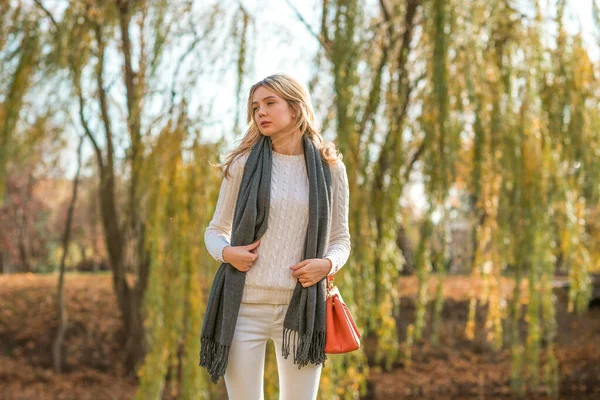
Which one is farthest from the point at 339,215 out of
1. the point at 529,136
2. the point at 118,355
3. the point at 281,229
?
the point at 118,355

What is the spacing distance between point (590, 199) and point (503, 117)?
36.3 inches

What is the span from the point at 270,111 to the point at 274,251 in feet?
1.15

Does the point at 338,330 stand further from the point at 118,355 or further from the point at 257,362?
the point at 118,355

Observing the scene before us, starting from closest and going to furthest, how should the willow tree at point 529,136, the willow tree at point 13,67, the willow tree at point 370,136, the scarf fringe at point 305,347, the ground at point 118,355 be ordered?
the scarf fringe at point 305,347
the willow tree at point 370,136
the willow tree at point 529,136
the willow tree at point 13,67
the ground at point 118,355

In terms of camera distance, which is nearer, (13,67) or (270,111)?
(270,111)

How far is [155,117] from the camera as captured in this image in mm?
5199

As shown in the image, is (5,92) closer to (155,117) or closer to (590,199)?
(155,117)

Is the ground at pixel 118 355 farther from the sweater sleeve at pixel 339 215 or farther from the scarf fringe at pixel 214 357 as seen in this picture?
the scarf fringe at pixel 214 357

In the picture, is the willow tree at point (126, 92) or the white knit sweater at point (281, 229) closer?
the white knit sweater at point (281, 229)

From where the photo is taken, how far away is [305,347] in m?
1.86

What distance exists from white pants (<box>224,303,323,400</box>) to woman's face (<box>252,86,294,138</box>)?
44 cm

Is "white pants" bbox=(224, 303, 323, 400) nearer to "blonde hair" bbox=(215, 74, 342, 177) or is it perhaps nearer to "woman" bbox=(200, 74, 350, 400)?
"woman" bbox=(200, 74, 350, 400)

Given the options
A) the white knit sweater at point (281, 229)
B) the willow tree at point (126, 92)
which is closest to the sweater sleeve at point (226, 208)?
the white knit sweater at point (281, 229)

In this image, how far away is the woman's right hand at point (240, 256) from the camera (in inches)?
74.2
